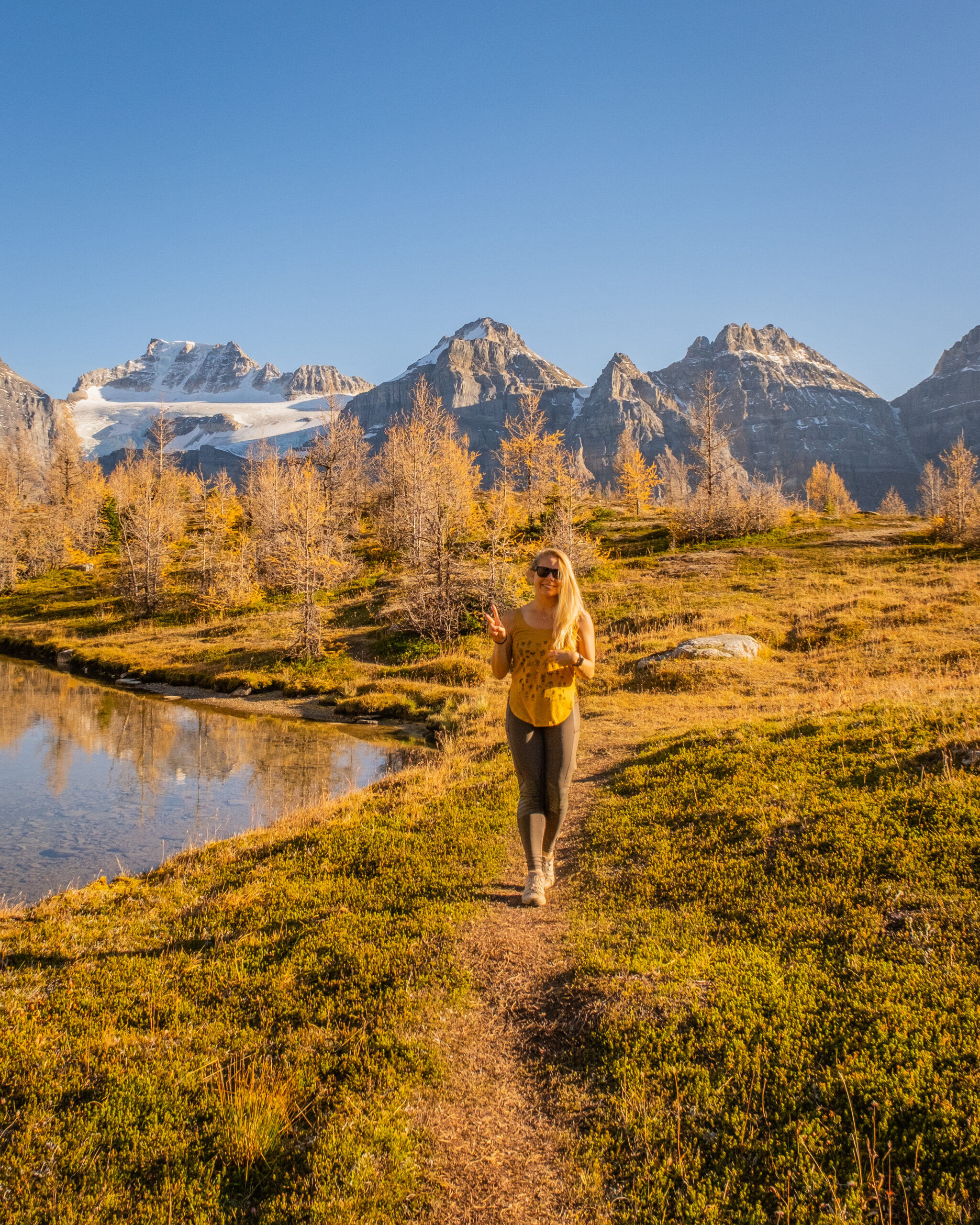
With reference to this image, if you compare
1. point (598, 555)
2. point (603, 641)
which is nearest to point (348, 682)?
point (603, 641)

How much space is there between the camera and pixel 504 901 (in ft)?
23.5

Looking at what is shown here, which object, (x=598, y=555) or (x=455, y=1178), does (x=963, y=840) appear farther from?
(x=598, y=555)

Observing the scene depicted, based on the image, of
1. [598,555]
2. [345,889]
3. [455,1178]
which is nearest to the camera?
[455,1178]

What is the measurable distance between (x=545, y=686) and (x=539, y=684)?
6 centimetres

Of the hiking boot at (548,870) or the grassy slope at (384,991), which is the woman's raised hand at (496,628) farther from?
the grassy slope at (384,991)

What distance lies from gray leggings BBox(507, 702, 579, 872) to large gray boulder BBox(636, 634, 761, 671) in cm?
1507

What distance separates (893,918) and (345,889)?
5659 mm

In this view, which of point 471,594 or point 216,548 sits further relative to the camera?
point 216,548

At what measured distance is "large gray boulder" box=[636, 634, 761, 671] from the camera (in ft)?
68.7

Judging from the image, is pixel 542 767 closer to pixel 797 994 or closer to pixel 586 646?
pixel 586 646

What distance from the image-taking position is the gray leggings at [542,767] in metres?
6.55

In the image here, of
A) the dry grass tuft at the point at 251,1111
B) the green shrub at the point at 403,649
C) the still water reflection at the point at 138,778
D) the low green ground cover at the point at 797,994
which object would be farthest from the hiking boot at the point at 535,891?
the green shrub at the point at 403,649

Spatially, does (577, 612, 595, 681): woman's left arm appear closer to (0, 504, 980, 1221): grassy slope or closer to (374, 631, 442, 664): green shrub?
(0, 504, 980, 1221): grassy slope

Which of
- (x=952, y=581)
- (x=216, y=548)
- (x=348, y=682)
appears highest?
(x=216, y=548)
